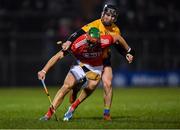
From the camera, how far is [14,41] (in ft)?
92.4

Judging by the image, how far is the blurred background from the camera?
28.3m

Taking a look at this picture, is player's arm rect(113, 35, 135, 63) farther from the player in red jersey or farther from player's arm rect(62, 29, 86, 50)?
player's arm rect(62, 29, 86, 50)

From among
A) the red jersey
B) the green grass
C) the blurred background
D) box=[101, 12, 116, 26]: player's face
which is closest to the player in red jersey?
the red jersey

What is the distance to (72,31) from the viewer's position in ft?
93.1

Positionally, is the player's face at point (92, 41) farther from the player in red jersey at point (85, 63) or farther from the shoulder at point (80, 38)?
the shoulder at point (80, 38)

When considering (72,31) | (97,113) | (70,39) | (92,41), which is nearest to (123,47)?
(92,41)

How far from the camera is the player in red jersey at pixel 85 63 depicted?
13727mm

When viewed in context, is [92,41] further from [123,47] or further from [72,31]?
[72,31]

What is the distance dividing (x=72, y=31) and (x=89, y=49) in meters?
14.5

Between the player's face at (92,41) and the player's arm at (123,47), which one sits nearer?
the player's face at (92,41)

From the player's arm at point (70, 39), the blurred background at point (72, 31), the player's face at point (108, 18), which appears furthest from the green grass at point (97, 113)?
the blurred background at point (72, 31)

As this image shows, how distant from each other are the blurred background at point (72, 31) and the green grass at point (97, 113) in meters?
3.21

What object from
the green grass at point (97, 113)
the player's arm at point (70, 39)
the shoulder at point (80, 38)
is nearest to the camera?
the green grass at point (97, 113)

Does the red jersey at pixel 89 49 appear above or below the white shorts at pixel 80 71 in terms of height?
above
